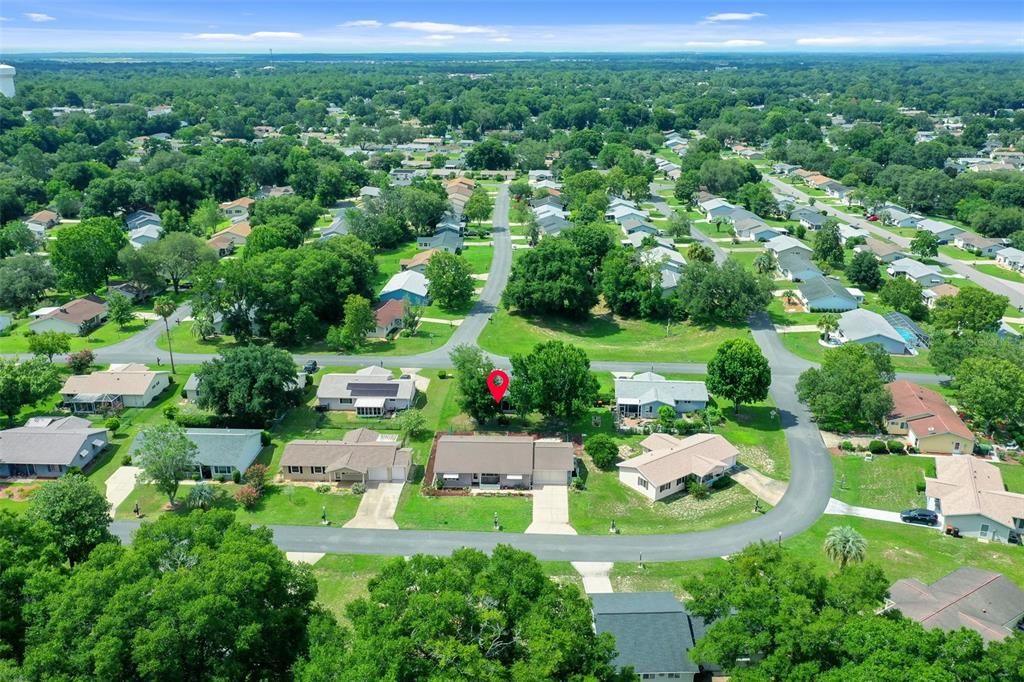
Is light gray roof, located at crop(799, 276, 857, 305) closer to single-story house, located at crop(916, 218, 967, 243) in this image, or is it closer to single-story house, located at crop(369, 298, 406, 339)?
single-story house, located at crop(916, 218, 967, 243)

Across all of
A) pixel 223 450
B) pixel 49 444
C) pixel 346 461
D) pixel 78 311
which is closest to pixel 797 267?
pixel 346 461

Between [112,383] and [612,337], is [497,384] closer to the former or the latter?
[612,337]

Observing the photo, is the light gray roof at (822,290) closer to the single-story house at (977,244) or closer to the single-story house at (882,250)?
the single-story house at (882,250)

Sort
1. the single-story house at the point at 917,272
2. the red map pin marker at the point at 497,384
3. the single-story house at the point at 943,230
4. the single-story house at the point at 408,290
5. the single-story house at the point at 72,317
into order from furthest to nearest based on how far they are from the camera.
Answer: the single-story house at the point at 943,230 → the single-story house at the point at 917,272 → the single-story house at the point at 408,290 → the single-story house at the point at 72,317 → the red map pin marker at the point at 497,384

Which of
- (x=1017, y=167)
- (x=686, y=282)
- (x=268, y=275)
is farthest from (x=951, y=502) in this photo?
(x=1017, y=167)

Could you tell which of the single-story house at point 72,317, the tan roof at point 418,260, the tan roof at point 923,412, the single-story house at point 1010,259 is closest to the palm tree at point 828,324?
the tan roof at point 923,412
